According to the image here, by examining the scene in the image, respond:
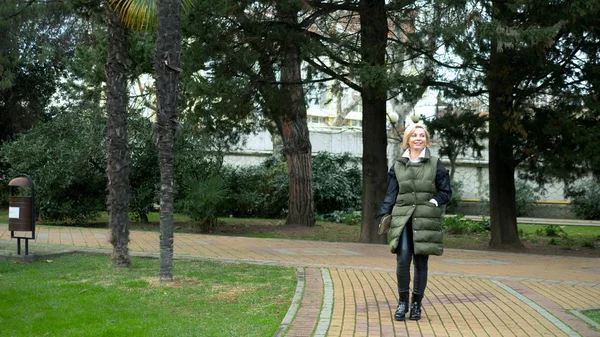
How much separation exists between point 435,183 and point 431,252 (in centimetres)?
69

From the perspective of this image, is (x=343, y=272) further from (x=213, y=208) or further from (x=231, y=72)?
(x=213, y=208)

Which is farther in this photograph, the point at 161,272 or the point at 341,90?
the point at 341,90

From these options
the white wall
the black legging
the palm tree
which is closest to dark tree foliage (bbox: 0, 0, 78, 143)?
the white wall

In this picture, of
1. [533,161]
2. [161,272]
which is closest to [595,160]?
[533,161]

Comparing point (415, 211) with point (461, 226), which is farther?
point (461, 226)

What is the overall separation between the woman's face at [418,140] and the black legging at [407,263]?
721mm

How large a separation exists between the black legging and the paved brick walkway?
354 mm

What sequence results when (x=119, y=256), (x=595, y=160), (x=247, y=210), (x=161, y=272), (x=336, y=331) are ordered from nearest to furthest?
1. (x=336, y=331)
2. (x=161, y=272)
3. (x=119, y=256)
4. (x=595, y=160)
5. (x=247, y=210)

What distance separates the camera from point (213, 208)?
17.5 m

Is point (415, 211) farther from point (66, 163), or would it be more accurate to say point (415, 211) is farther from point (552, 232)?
point (552, 232)

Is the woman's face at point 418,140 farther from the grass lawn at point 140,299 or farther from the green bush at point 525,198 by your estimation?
the green bush at point 525,198

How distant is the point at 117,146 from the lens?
1038cm

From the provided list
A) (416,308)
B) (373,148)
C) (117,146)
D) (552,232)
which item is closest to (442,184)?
(416,308)

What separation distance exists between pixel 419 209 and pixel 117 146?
507 cm
